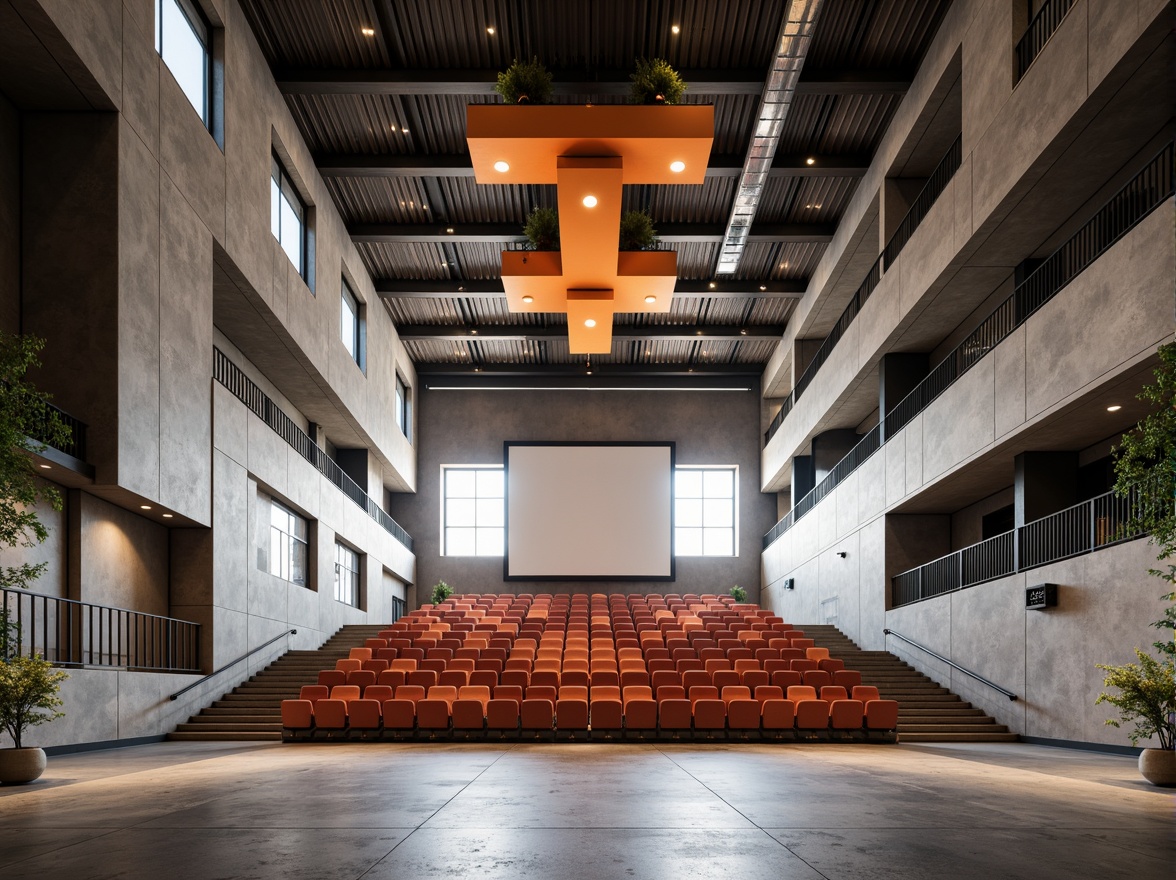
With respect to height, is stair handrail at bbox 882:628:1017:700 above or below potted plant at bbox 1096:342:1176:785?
below

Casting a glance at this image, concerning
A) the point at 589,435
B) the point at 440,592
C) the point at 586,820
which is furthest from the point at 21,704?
the point at 589,435

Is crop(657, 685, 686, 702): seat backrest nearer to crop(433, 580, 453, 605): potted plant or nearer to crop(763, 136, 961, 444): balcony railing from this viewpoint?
crop(763, 136, 961, 444): balcony railing

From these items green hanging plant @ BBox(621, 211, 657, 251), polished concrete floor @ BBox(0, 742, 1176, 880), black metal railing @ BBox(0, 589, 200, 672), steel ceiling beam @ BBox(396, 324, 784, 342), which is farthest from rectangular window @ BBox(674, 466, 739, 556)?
polished concrete floor @ BBox(0, 742, 1176, 880)

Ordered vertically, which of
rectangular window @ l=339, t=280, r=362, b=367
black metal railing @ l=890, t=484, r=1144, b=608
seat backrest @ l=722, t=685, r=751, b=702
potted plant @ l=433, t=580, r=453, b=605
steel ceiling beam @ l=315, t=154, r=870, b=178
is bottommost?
potted plant @ l=433, t=580, r=453, b=605

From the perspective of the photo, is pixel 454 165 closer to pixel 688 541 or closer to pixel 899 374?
pixel 899 374

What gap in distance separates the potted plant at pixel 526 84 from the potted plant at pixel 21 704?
9561mm

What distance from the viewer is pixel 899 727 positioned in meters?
15.4

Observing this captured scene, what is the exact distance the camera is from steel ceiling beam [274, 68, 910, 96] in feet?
56.7

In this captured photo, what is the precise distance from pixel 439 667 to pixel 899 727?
7300 mm

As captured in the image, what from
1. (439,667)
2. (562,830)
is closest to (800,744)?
(439,667)

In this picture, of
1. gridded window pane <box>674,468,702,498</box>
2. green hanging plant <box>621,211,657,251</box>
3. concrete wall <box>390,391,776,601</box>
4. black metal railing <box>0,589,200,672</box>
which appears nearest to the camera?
black metal railing <box>0,589,200,672</box>

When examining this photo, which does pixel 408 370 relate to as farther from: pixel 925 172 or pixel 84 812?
pixel 84 812

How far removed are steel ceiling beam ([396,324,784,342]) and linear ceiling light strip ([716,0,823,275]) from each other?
6640 mm

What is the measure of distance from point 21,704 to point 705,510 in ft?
90.0
